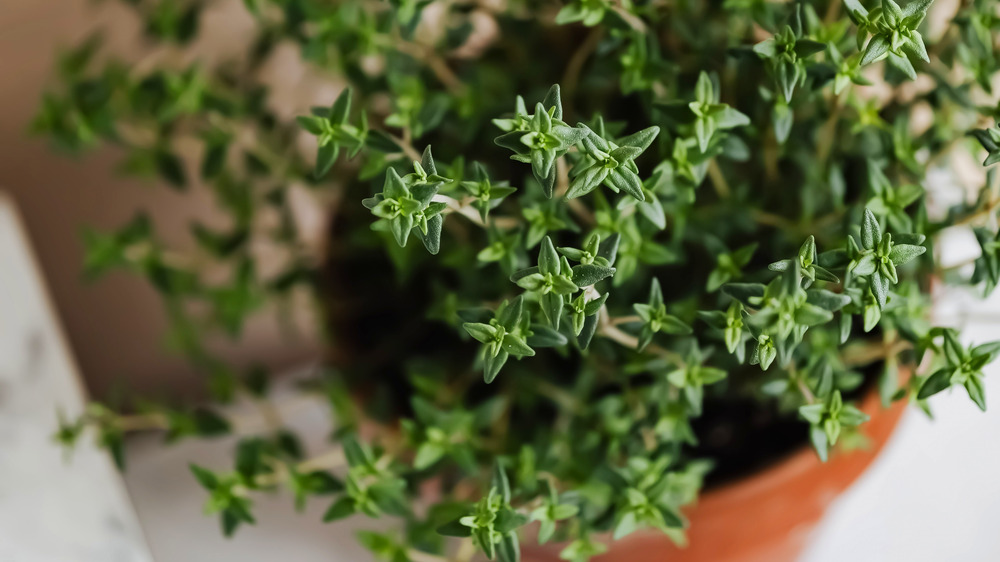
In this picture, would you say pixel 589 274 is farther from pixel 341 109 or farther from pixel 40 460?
pixel 40 460

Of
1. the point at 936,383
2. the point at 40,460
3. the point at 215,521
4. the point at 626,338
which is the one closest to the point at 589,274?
the point at 626,338

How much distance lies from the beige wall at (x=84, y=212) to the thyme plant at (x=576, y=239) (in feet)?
0.17

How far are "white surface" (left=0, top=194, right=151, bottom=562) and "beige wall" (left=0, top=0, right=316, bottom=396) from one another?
A: 0.48 feet

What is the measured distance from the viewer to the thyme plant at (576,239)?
18.7 inches

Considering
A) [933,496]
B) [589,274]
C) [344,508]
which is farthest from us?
[933,496]

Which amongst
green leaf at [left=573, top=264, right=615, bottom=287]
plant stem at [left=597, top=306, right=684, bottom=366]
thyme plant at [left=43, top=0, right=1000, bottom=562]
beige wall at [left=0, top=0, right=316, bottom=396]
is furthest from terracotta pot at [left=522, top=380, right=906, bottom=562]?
beige wall at [left=0, top=0, right=316, bottom=396]

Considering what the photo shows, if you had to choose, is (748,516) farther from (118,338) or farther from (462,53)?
(118,338)

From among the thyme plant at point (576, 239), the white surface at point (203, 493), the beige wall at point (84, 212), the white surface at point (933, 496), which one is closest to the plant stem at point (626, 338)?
the thyme plant at point (576, 239)

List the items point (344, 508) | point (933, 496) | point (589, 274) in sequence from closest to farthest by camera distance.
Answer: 1. point (589, 274)
2. point (344, 508)
3. point (933, 496)

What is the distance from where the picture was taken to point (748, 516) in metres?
0.67

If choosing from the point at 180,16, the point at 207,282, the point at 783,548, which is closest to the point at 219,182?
the point at 180,16

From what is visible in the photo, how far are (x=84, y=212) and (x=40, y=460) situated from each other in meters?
0.36

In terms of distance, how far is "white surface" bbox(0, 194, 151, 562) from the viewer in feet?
2.08

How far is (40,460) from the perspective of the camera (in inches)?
26.7
